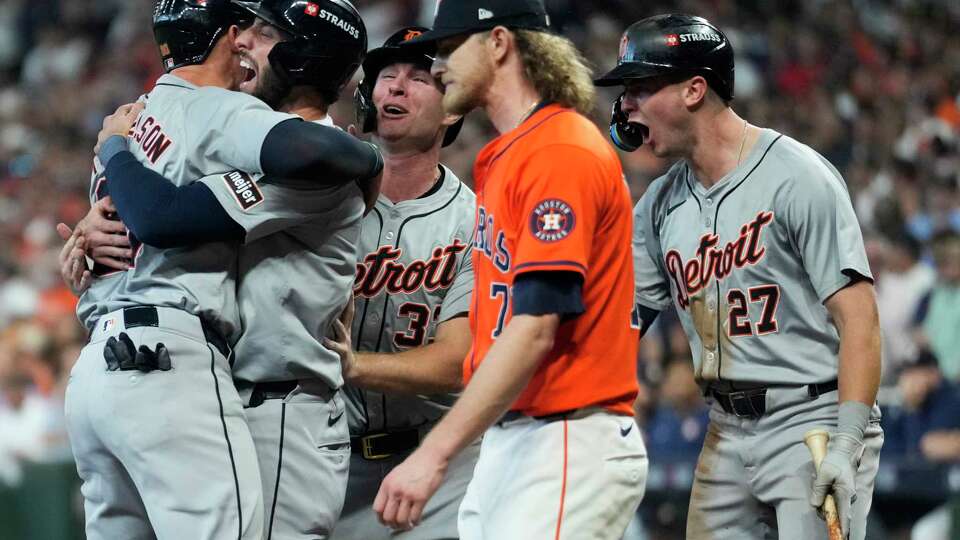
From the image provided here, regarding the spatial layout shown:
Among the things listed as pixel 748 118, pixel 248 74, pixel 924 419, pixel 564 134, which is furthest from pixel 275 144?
pixel 748 118

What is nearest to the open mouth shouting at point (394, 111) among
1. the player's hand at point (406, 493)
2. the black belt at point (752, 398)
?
the black belt at point (752, 398)

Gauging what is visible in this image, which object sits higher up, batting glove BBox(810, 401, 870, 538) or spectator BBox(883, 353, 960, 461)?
batting glove BBox(810, 401, 870, 538)

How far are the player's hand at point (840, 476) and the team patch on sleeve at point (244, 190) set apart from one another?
1757 millimetres

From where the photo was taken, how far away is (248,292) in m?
3.51

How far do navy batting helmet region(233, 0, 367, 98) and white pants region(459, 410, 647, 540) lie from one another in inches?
47.2

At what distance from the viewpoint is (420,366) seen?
13.8 ft

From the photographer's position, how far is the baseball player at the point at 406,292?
4359 mm

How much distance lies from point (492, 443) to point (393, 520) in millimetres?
460

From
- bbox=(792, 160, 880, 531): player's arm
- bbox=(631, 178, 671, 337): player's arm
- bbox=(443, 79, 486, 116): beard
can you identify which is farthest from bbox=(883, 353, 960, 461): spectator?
bbox=(443, 79, 486, 116): beard

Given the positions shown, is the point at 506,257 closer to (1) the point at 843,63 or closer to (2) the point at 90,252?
(2) the point at 90,252

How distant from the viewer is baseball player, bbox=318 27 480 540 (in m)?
4.36

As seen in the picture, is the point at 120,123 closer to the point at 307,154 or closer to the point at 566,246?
the point at 307,154

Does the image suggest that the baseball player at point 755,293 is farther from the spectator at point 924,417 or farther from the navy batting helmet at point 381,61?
the spectator at point 924,417

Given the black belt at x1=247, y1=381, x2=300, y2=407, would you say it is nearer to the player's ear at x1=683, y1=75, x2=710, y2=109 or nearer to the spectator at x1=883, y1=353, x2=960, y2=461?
the player's ear at x1=683, y1=75, x2=710, y2=109
